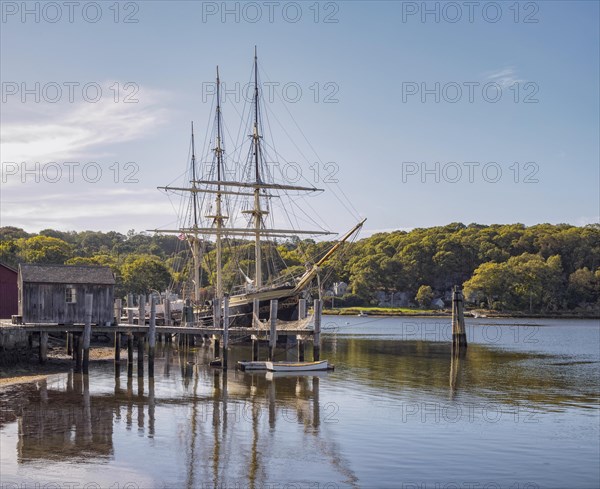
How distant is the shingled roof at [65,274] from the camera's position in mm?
41688

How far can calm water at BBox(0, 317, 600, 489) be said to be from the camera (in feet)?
74.0

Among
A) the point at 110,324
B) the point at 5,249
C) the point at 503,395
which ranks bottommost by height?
the point at 503,395

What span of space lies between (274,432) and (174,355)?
32916 mm

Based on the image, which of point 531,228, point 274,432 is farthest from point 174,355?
point 531,228

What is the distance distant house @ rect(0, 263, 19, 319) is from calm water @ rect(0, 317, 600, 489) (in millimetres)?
10992

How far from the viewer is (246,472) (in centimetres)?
2272

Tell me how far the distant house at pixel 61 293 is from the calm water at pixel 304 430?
10.9ft

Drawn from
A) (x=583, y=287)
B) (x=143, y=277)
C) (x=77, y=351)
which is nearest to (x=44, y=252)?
(x=143, y=277)

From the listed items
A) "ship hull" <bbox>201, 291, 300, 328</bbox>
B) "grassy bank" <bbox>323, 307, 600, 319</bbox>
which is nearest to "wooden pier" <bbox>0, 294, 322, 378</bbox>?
"ship hull" <bbox>201, 291, 300, 328</bbox>

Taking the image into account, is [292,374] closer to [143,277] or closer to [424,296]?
[143,277]

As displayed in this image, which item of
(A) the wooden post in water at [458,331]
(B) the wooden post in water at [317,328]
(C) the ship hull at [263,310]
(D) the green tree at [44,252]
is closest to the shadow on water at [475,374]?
(A) the wooden post in water at [458,331]

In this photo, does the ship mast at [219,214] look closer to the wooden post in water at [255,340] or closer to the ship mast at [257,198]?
the ship mast at [257,198]

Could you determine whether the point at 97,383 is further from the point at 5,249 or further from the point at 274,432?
the point at 5,249

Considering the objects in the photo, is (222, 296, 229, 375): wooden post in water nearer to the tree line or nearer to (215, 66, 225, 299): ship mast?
(215, 66, 225, 299): ship mast
